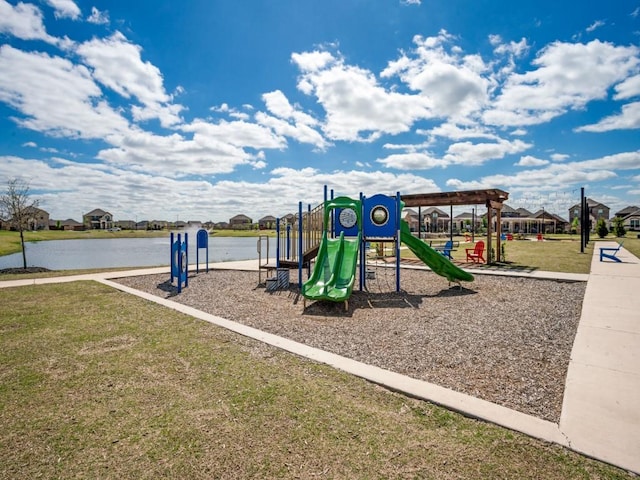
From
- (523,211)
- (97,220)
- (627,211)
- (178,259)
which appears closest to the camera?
(178,259)

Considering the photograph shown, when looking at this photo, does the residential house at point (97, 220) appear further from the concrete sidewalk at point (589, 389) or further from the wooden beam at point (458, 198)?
the concrete sidewalk at point (589, 389)

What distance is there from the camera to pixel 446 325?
7.30 meters

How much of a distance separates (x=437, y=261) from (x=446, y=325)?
4862 millimetres

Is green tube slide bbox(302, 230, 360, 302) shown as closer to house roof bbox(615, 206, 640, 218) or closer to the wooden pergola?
the wooden pergola

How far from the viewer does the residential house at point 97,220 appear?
123125 mm

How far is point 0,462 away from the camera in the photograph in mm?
2973

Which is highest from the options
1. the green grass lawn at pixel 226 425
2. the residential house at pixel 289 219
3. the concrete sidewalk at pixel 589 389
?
the residential house at pixel 289 219

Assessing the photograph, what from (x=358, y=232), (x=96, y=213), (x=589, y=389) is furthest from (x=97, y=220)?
(x=589, y=389)

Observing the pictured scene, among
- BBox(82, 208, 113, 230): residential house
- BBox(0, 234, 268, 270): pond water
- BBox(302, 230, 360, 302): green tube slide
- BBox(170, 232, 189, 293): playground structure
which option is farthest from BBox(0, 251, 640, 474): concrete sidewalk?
BBox(82, 208, 113, 230): residential house

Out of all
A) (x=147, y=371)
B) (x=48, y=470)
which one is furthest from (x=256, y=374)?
(x=48, y=470)

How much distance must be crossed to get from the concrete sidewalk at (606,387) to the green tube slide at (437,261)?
11.9ft

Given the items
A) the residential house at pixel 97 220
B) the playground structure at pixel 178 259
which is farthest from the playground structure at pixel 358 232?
the residential house at pixel 97 220

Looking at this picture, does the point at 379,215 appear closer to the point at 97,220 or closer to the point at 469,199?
the point at 469,199

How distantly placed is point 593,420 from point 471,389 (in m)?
1.20
